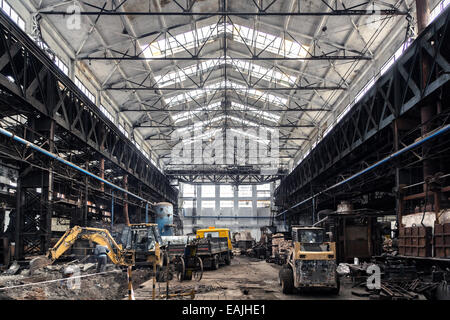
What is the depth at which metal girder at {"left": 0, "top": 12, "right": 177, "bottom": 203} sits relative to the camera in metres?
12.9

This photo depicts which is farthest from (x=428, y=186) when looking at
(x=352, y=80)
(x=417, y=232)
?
(x=352, y=80)

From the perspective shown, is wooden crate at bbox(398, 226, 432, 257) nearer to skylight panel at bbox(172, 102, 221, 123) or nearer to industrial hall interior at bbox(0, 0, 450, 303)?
industrial hall interior at bbox(0, 0, 450, 303)

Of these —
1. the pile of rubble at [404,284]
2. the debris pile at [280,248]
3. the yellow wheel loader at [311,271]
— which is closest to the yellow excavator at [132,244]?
the yellow wheel loader at [311,271]

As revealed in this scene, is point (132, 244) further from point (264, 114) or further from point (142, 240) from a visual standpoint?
point (264, 114)

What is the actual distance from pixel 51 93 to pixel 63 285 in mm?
8078

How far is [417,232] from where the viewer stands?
1187 cm

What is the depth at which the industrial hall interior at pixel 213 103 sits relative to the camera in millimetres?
11711

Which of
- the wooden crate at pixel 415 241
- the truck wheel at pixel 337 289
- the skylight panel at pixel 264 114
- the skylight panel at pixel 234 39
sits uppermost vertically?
the skylight panel at pixel 234 39

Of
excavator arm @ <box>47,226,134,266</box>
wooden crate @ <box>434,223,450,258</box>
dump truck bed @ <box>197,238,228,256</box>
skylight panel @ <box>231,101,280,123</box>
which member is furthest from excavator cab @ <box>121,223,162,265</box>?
skylight panel @ <box>231,101,280,123</box>

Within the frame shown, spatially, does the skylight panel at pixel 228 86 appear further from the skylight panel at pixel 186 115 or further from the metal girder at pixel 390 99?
the metal girder at pixel 390 99

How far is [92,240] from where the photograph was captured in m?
15.6

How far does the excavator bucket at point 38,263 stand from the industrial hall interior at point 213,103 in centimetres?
8

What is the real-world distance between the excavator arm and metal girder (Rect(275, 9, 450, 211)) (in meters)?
12.0
